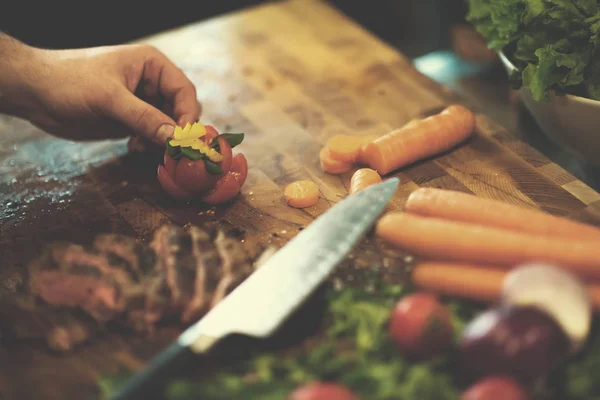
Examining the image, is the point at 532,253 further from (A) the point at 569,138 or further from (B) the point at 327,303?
(A) the point at 569,138

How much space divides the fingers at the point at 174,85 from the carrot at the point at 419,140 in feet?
2.41

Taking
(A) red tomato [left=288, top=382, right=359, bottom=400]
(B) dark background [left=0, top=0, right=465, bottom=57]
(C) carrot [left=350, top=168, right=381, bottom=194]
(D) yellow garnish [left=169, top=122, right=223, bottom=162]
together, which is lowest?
(B) dark background [left=0, top=0, right=465, bottom=57]

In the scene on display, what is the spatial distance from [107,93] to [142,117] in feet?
0.59

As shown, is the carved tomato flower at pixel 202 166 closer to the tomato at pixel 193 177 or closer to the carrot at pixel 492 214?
the tomato at pixel 193 177

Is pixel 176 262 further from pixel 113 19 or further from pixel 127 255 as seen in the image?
pixel 113 19

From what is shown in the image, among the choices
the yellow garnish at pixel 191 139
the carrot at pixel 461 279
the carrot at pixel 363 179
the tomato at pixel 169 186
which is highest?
the yellow garnish at pixel 191 139

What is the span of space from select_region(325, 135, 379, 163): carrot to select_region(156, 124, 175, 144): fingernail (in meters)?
0.61

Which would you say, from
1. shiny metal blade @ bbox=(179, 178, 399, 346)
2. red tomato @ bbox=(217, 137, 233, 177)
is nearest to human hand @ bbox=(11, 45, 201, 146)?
red tomato @ bbox=(217, 137, 233, 177)

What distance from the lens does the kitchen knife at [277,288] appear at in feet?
5.48

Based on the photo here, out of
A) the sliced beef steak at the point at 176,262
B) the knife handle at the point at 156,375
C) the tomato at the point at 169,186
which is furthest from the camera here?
the tomato at the point at 169,186

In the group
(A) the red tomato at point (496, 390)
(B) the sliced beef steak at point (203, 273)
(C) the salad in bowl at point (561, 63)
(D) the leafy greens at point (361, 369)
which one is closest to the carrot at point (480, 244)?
(D) the leafy greens at point (361, 369)

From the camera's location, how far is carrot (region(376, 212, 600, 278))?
1.78m

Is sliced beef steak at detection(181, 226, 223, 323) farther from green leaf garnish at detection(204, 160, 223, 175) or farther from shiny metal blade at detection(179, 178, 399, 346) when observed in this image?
green leaf garnish at detection(204, 160, 223, 175)

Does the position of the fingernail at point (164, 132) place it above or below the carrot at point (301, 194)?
above
